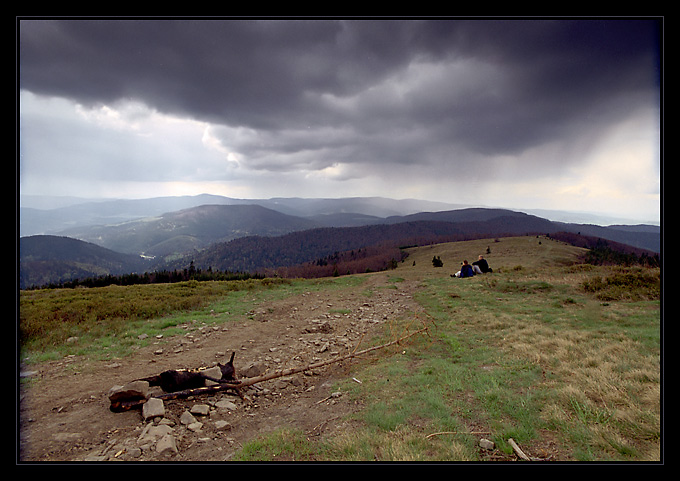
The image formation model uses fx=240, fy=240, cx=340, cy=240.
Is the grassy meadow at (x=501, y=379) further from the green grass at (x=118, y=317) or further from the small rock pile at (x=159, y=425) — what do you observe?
the small rock pile at (x=159, y=425)

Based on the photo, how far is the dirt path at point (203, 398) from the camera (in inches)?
123

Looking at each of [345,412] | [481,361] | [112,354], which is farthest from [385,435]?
[112,354]

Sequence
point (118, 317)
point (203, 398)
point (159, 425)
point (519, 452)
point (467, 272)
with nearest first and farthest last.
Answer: point (519, 452)
point (159, 425)
point (203, 398)
point (118, 317)
point (467, 272)

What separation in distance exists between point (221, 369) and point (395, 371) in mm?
4062

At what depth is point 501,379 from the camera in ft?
15.8

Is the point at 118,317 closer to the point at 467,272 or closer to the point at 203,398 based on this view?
the point at 203,398

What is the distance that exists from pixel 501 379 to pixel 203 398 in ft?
19.4

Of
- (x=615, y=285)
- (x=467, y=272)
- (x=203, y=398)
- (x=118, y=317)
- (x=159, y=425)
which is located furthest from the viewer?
(x=467, y=272)

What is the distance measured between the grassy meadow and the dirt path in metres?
0.66

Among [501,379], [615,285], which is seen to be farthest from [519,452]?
[615,285]

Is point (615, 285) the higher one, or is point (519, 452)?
point (615, 285)

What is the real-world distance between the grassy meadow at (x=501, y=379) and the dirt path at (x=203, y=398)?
656 millimetres

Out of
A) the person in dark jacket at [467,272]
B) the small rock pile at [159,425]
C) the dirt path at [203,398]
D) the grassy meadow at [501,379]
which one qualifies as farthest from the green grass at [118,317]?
the person in dark jacket at [467,272]
